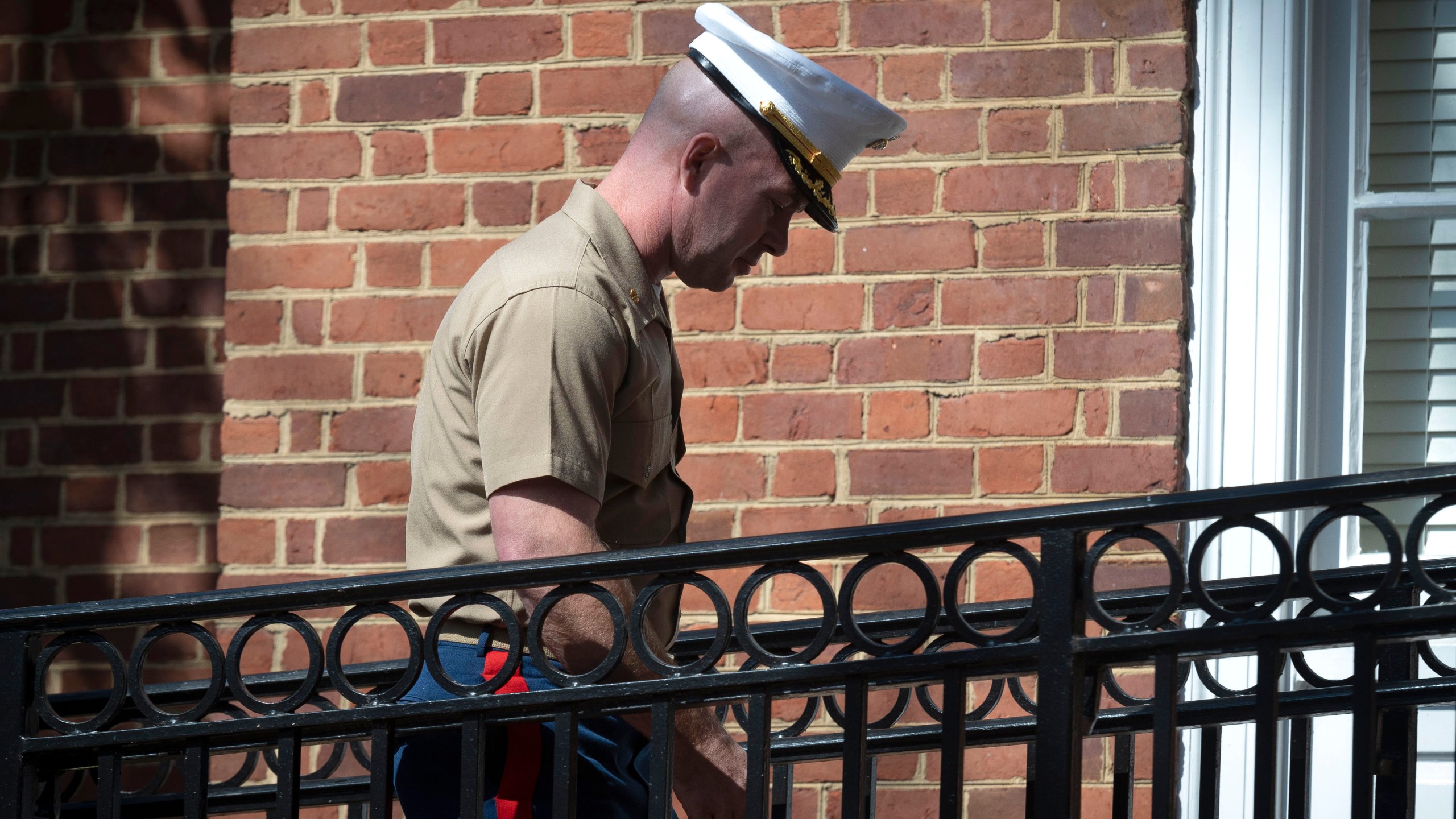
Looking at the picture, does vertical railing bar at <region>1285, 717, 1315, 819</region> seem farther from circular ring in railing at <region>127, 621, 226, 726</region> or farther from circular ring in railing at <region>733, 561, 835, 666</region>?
circular ring in railing at <region>127, 621, 226, 726</region>

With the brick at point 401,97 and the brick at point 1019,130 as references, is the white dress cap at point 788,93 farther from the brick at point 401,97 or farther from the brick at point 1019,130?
the brick at point 401,97

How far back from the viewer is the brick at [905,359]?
2.76 metres

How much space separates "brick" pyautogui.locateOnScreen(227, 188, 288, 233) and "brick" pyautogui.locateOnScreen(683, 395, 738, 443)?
1002 millimetres

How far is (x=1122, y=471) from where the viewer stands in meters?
2.68

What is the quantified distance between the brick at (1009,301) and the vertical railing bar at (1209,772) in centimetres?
101

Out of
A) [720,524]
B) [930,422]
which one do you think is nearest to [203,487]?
[720,524]

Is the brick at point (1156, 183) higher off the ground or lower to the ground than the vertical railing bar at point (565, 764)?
higher

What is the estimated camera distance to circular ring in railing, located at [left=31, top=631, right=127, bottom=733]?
63.3 inches

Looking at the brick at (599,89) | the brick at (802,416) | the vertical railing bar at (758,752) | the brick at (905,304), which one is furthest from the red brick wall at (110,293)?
the vertical railing bar at (758,752)

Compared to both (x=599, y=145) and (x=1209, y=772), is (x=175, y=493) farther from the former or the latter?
(x=1209, y=772)

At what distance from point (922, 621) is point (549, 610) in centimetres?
43

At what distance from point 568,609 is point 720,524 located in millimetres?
1223

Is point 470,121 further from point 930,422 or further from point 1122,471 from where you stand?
point 1122,471

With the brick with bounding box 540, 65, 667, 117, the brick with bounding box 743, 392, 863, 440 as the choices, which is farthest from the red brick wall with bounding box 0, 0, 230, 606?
the brick with bounding box 743, 392, 863, 440
